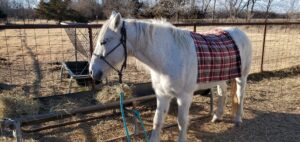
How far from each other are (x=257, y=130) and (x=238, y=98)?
0.52 metres

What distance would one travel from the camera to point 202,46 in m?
3.21

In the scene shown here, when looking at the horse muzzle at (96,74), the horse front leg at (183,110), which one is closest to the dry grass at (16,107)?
the horse muzzle at (96,74)

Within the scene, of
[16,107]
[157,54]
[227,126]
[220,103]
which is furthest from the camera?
[220,103]

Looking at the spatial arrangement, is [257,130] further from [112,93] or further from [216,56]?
[112,93]

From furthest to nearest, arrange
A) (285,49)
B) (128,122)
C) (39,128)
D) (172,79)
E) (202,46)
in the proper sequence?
(285,49) < (128,122) < (39,128) < (202,46) < (172,79)

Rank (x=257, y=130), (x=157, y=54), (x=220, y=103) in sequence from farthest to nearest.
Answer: (x=220, y=103)
(x=257, y=130)
(x=157, y=54)

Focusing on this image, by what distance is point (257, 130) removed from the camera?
399cm

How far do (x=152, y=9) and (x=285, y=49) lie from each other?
1152 centimetres

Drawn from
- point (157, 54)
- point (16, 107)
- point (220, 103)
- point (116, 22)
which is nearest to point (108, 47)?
point (116, 22)

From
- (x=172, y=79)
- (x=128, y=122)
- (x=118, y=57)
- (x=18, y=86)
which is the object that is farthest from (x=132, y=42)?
(x=18, y=86)

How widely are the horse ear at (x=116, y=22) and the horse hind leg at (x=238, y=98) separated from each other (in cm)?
227

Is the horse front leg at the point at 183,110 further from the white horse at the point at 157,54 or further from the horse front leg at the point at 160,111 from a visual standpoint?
the horse front leg at the point at 160,111

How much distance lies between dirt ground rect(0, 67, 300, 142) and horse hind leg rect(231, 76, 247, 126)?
12 cm

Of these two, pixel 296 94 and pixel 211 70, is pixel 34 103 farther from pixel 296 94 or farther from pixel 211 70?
pixel 296 94
